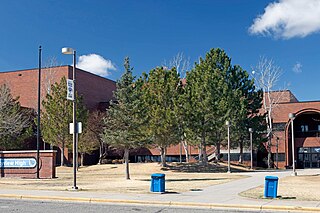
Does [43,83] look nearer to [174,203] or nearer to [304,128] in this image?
[304,128]

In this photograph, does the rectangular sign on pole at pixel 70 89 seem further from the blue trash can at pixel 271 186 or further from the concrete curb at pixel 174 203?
the blue trash can at pixel 271 186

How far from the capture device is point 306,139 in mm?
58625

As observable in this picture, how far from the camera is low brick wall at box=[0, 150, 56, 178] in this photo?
2942 cm

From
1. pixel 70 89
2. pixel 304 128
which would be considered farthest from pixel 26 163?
pixel 304 128

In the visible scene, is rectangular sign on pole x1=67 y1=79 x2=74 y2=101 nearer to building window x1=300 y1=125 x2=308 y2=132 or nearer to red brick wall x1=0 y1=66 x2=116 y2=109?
red brick wall x1=0 y1=66 x2=116 y2=109

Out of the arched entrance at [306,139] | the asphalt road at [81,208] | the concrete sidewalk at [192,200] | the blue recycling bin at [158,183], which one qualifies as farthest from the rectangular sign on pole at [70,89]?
the arched entrance at [306,139]

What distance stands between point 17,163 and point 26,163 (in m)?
0.75

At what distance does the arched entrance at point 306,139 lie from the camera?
58.0 m

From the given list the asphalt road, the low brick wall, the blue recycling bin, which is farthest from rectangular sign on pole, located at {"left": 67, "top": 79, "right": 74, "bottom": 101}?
the low brick wall

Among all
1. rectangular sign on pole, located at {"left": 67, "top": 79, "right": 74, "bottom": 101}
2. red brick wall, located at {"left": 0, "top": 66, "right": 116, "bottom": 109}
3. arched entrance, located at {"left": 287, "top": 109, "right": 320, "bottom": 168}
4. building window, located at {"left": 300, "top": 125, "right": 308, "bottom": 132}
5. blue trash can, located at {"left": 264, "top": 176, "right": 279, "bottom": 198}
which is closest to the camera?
blue trash can, located at {"left": 264, "top": 176, "right": 279, "bottom": 198}

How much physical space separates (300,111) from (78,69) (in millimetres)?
32141

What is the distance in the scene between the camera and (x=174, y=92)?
39.7m

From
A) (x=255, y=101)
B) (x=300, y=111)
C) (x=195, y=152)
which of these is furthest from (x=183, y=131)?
(x=300, y=111)

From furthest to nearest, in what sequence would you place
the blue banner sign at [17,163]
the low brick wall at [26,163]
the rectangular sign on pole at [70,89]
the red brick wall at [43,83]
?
1. the red brick wall at [43,83]
2. the blue banner sign at [17,163]
3. the low brick wall at [26,163]
4. the rectangular sign on pole at [70,89]
